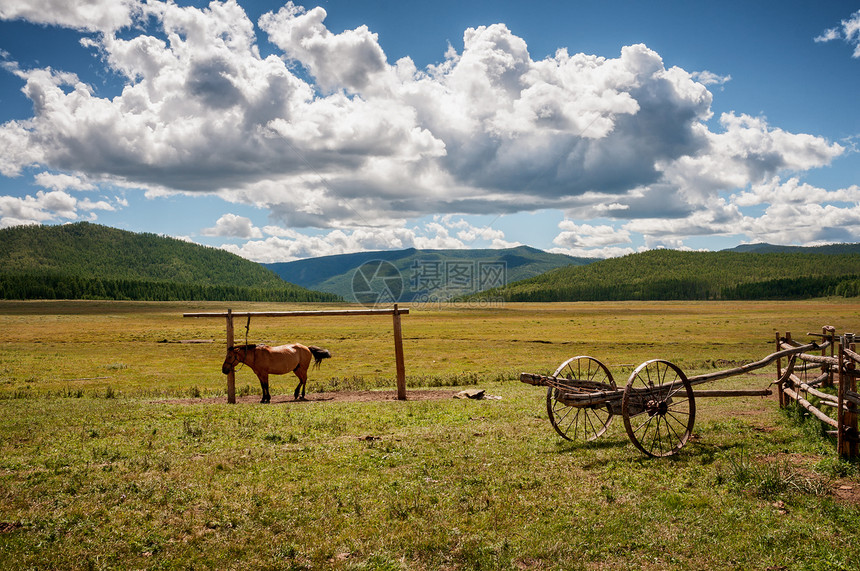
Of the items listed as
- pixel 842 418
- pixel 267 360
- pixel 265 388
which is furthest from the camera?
pixel 267 360

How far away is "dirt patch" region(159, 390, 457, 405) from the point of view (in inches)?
787

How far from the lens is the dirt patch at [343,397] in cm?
1998

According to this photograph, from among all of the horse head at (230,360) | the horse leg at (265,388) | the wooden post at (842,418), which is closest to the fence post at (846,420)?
the wooden post at (842,418)

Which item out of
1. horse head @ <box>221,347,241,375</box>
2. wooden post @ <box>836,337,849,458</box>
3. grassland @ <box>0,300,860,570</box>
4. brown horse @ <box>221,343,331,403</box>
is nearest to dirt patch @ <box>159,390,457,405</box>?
brown horse @ <box>221,343,331,403</box>

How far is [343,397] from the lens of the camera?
20984 mm

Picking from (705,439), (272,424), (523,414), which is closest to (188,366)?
(272,424)

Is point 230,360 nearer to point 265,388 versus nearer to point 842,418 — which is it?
point 265,388

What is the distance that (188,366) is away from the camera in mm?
37344

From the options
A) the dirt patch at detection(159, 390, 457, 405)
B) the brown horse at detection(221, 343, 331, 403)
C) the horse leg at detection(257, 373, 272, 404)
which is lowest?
the dirt patch at detection(159, 390, 457, 405)

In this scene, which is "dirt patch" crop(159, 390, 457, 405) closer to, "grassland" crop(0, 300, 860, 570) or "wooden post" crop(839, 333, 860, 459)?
"grassland" crop(0, 300, 860, 570)

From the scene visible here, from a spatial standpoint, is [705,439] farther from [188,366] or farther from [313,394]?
[188,366]

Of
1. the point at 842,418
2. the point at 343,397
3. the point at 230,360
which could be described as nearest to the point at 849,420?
the point at 842,418

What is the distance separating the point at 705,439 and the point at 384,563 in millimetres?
8747

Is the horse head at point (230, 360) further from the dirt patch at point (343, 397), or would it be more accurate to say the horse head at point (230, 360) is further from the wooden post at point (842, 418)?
the wooden post at point (842, 418)
